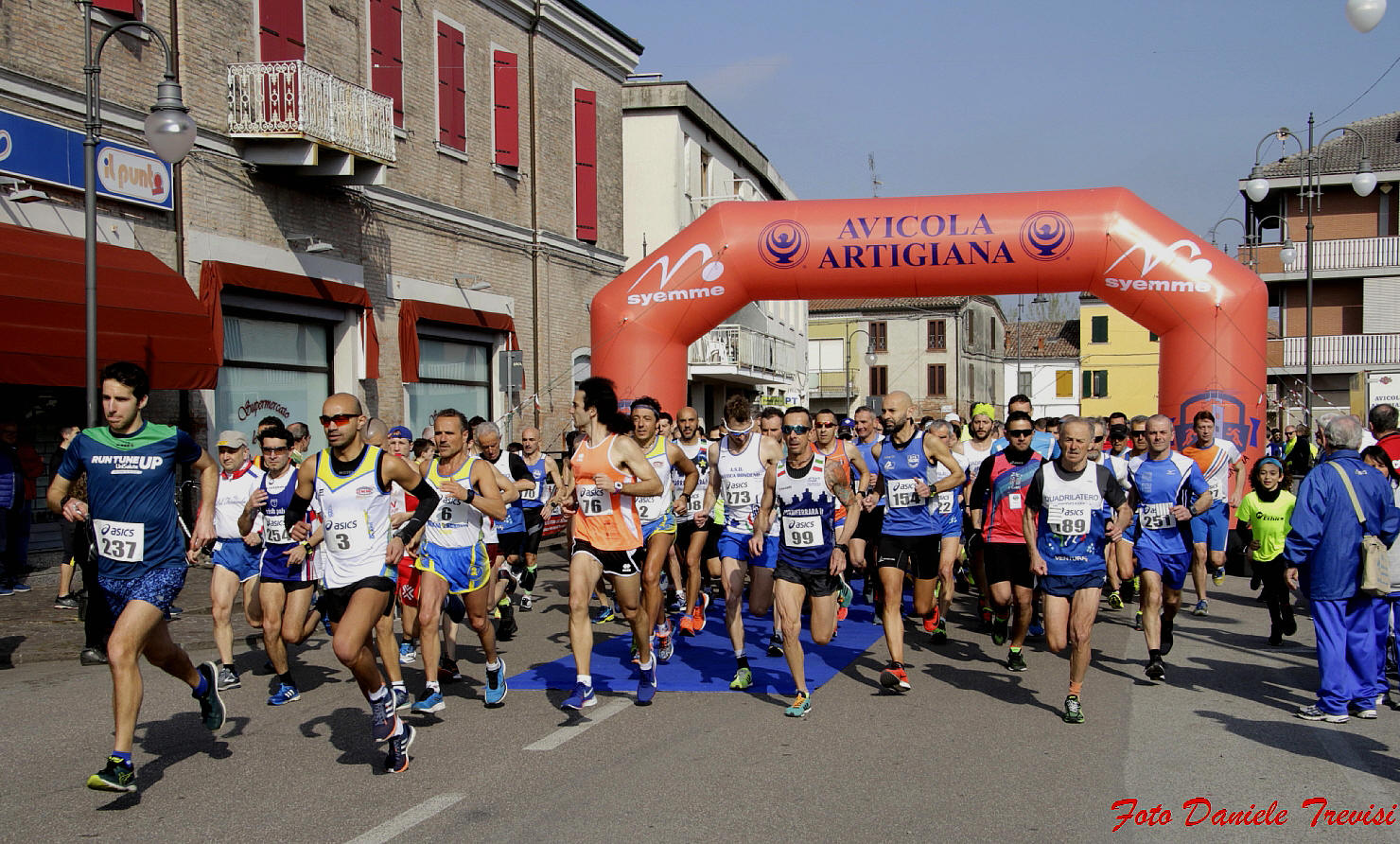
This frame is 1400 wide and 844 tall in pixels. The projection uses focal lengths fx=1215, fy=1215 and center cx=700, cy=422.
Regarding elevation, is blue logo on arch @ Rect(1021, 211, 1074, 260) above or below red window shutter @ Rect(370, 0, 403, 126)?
below

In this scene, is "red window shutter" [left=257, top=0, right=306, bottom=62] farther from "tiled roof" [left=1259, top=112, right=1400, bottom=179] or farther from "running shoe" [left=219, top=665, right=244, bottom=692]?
"tiled roof" [left=1259, top=112, right=1400, bottom=179]

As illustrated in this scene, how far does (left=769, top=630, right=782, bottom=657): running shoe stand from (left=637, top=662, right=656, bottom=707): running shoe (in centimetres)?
204

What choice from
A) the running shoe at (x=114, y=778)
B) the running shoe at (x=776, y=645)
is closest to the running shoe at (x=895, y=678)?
the running shoe at (x=776, y=645)

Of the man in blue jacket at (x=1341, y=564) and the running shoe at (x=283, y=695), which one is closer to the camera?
the man in blue jacket at (x=1341, y=564)

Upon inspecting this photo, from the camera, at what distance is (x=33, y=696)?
26.8ft

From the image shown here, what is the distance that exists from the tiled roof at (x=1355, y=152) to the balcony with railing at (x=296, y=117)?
116 feet

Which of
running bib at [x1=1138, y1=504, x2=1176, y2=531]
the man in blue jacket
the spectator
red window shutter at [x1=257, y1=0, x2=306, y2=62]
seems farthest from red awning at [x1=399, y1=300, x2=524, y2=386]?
the man in blue jacket

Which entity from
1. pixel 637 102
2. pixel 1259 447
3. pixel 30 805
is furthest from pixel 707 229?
→ pixel 637 102

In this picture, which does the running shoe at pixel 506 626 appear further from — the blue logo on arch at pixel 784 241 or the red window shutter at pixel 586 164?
the red window shutter at pixel 586 164

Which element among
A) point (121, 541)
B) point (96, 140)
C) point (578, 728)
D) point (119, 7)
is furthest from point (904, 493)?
point (119, 7)

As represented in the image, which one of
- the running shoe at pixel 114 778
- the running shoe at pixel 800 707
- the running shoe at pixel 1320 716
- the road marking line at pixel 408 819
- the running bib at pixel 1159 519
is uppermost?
the running bib at pixel 1159 519

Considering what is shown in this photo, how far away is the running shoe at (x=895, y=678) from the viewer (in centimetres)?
805

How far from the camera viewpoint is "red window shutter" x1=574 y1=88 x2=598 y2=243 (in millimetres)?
24641

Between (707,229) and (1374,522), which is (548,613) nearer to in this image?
(707,229)
